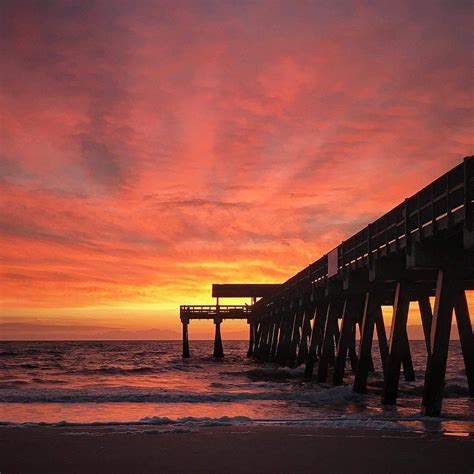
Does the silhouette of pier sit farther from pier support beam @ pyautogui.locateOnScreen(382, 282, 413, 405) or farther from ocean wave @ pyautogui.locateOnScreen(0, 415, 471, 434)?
ocean wave @ pyautogui.locateOnScreen(0, 415, 471, 434)

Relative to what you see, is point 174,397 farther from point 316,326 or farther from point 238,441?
point 238,441

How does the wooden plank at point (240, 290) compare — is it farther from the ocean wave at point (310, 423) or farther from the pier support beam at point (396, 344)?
the ocean wave at point (310, 423)

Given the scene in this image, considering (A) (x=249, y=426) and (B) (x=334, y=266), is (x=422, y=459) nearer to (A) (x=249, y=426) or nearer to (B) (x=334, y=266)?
(A) (x=249, y=426)

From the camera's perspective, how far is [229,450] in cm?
999

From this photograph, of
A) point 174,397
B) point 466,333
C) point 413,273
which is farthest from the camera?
point 174,397

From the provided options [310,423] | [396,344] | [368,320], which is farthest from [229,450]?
[368,320]

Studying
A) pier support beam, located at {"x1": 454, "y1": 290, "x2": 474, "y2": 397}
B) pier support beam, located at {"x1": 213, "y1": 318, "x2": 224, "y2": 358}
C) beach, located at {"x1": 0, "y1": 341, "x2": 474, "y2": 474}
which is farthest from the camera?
pier support beam, located at {"x1": 213, "y1": 318, "x2": 224, "y2": 358}

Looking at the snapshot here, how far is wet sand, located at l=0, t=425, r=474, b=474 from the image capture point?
8656 mm

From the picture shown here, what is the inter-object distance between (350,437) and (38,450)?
5.39 metres

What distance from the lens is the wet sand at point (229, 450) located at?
8.66 metres

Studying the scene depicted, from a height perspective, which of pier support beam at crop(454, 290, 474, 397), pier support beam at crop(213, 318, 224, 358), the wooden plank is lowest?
pier support beam at crop(213, 318, 224, 358)

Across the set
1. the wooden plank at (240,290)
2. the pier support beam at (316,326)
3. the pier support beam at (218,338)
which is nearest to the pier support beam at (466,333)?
the pier support beam at (316,326)

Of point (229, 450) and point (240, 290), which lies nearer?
point (229, 450)

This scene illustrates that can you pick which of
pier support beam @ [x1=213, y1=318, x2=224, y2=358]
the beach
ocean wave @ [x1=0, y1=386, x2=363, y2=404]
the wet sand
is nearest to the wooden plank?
pier support beam @ [x1=213, y1=318, x2=224, y2=358]
